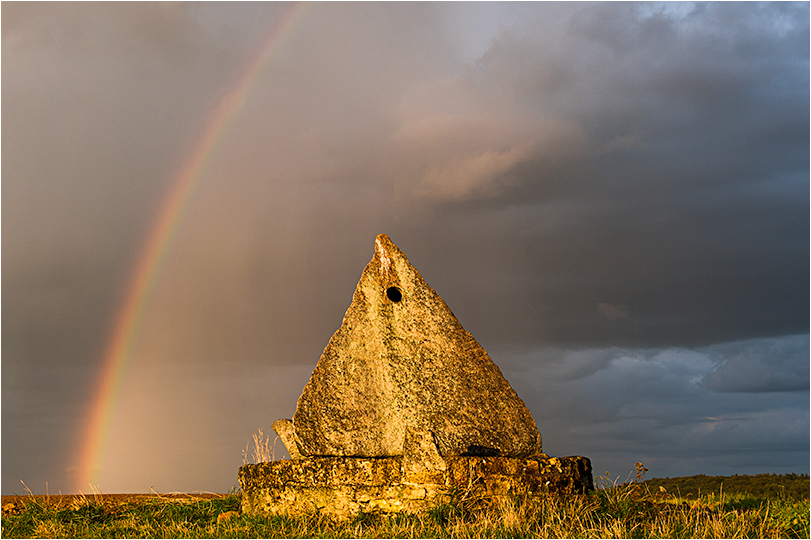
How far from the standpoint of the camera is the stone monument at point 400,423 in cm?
759

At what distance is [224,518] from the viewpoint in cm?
852

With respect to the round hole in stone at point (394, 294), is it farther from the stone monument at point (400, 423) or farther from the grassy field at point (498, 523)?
the grassy field at point (498, 523)

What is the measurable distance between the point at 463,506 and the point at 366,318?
2.63 meters

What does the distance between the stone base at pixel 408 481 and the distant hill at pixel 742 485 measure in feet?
21.0

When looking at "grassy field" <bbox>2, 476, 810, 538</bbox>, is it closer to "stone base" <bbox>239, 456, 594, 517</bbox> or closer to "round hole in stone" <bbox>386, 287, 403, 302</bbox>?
"stone base" <bbox>239, 456, 594, 517</bbox>

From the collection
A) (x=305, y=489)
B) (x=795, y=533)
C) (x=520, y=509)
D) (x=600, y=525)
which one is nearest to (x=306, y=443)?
(x=305, y=489)

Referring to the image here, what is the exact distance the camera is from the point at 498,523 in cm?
692

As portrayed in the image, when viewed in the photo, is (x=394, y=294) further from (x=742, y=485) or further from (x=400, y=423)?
(x=742, y=485)

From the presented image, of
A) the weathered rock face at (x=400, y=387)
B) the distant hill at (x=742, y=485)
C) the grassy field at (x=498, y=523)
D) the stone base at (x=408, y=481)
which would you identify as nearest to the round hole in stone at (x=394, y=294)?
the weathered rock face at (x=400, y=387)

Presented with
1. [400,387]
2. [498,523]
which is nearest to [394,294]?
[400,387]

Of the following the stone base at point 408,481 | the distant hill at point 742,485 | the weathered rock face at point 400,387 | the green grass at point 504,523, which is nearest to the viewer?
the green grass at point 504,523

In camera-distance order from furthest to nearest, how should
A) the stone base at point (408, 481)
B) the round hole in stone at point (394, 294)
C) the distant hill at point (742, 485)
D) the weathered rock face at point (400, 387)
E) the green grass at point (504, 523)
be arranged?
the distant hill at point (742, 485)
the round hole in stone at point (394, 294)
the weathered rock face at point (400, 387)
the stone base at point (408, 481)
the green grass at point (504, 523)

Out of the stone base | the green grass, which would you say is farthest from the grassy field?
the stone base

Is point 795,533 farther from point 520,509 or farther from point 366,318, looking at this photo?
point 366,318
